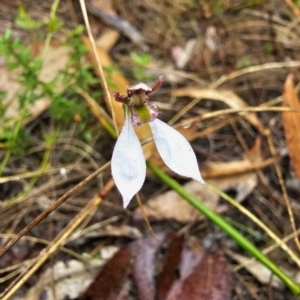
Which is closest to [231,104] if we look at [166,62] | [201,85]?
[201,85]

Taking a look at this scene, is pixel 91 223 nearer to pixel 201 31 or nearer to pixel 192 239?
pixel 192 239

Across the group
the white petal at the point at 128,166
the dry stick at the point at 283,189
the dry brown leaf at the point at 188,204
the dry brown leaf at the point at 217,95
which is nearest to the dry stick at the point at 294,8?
the dry brown leaf at the point at 217,95

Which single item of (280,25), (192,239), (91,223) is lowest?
(192,239)

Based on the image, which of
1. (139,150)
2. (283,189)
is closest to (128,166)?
(139,150)

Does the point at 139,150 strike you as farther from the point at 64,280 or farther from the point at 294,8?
the point at 294,8

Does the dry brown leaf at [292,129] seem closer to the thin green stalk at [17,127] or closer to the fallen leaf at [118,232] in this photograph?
the fallen leaf at [118,232]

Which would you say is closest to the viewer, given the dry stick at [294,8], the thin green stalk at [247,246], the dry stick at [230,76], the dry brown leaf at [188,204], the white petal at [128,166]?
the white petal at [128,166]

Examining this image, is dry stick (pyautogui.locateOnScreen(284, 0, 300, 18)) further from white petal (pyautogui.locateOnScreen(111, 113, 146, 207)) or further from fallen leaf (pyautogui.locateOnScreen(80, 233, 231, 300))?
white petal (pyautogui.locateOnScreen(111, 113, 146, 207))

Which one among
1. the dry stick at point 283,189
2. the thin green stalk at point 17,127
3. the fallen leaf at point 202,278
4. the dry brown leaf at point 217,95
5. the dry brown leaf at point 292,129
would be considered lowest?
the fallen leaf at point 202,278
